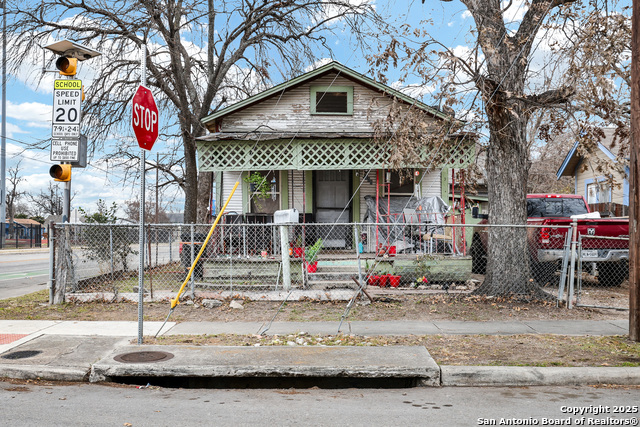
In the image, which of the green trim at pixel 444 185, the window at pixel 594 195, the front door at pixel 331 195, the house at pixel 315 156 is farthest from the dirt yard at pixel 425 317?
the window at pixel 594 195

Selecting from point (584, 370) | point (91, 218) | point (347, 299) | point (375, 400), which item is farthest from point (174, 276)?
point (584, 370)

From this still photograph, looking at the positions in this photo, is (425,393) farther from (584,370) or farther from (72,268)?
(72,268)

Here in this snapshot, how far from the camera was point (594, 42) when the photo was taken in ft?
28.0

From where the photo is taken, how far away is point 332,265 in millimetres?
12008

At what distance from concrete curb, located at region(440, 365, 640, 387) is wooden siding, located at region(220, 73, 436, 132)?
10666 mm

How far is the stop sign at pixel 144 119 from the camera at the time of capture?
5.98m

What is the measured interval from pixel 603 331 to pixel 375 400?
461cm

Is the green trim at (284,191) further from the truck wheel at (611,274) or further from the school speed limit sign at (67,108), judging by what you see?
the truck wheel at (611,274)

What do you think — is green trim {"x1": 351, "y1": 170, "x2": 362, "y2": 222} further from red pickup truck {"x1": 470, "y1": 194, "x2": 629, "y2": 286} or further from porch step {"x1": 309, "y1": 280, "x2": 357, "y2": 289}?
red pickup truck {"x1": 470, "y1": 194, "x2": 629, "y2": 286}

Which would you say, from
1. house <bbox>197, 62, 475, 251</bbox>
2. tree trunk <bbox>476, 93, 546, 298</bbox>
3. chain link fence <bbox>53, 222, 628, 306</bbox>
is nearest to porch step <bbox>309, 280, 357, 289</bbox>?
chain link fence <bbox>53, 222, 628, 306</bbox>

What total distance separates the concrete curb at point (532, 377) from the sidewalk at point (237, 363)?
10mm

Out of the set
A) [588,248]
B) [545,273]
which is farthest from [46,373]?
[588,248]

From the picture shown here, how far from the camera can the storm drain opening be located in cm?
550

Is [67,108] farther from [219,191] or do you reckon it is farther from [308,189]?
[308,189]
